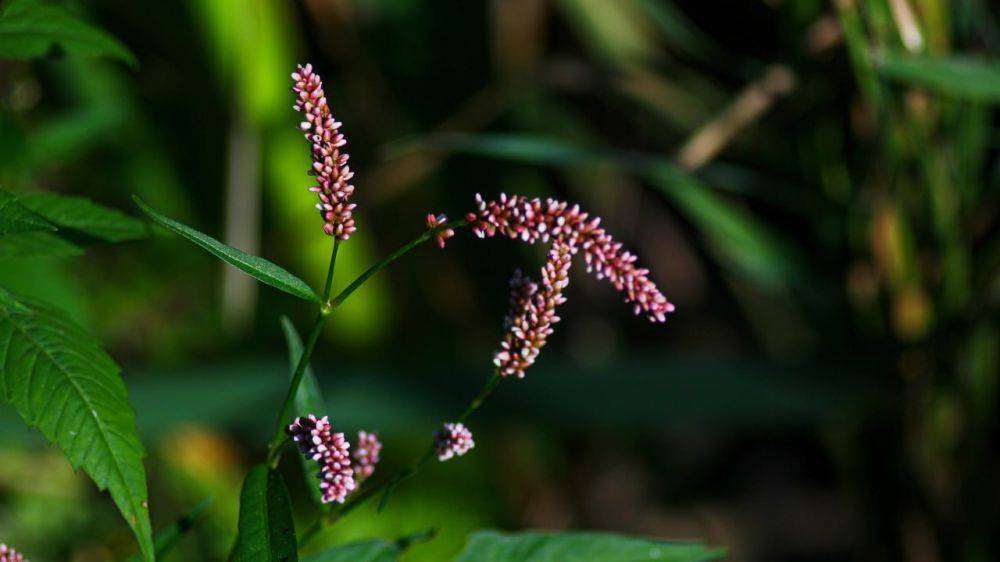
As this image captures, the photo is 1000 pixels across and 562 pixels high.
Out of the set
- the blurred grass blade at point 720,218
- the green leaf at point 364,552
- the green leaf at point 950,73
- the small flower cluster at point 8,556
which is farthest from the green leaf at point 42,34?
the green leaf at point 950,73

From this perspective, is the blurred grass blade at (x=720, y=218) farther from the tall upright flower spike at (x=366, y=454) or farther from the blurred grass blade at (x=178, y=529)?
the blurred grass blade at (x=178, y=529)

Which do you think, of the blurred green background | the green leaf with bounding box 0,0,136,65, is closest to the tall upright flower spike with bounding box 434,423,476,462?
the green leaf with bounding box 0,0,136,65

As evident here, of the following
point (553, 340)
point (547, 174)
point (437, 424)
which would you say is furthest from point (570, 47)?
point (437, 424)

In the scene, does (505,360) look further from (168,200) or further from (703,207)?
(168,200)

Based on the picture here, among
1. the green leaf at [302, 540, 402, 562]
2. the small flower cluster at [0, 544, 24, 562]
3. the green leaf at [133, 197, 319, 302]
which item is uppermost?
the green leaf at [133, 197, 319, 302]

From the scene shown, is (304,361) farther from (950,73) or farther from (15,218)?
(950,73)

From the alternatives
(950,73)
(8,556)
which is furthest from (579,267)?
(8,556)

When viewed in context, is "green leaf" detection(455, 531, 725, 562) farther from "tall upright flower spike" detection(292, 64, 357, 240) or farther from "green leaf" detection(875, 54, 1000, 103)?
"green leaf" detection(875, 54, 1000, 103)
